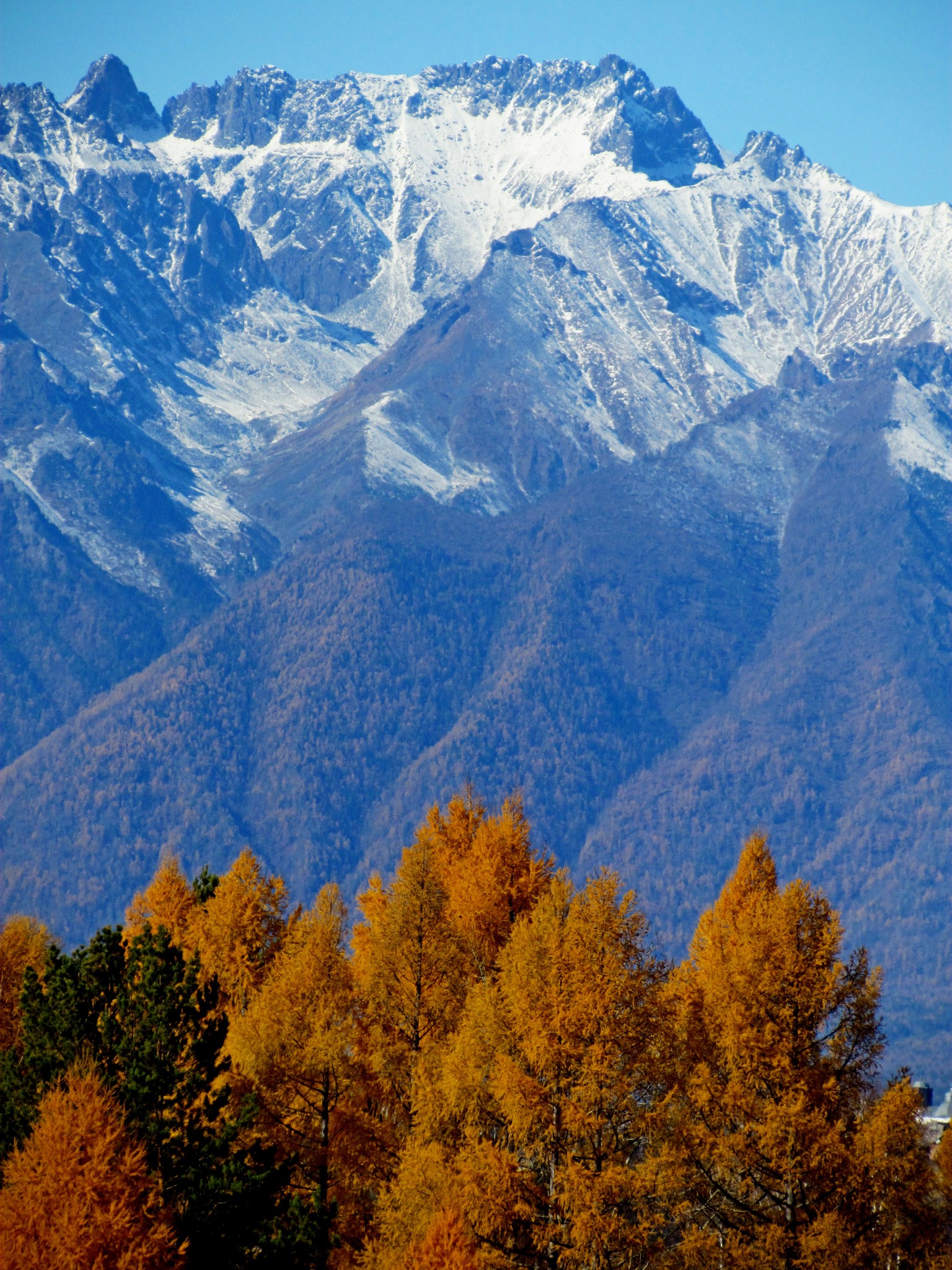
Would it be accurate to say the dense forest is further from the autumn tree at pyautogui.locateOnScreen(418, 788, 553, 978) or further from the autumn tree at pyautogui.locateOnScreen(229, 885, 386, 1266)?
the autumn tree at pyautogui.locateOnScreen(418, 788, 553, 978)

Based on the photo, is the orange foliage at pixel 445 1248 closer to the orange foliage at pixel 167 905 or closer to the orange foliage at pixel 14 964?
the orange foliage at pixel 14 964

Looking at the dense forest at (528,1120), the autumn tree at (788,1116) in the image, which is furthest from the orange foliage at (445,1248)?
the autumn tree at (788,1116)

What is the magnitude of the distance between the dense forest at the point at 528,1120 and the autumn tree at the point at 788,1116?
0.06 meters

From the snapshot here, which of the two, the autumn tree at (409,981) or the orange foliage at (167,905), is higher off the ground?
the orange foliage at (167,905)

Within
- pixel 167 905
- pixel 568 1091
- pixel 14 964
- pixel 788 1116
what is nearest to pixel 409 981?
pixel 568 1091

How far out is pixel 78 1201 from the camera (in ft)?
101

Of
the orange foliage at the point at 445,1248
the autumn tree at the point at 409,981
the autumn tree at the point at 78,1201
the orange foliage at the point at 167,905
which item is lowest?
the autumn tree at the point at 78,1201

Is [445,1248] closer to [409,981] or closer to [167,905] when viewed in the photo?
[409,981]

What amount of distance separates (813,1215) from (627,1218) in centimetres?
421

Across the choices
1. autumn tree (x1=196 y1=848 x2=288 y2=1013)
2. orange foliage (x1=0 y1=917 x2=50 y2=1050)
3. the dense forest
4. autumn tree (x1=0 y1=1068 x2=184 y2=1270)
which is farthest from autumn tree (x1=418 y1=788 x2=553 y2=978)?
autumn tree (x1=0 y1=1068 x2=184 y2=1270)

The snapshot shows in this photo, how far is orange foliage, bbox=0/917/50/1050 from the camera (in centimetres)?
5303

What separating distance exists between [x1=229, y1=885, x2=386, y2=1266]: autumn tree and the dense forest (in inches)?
2.9

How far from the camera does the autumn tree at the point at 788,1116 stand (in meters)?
35.4

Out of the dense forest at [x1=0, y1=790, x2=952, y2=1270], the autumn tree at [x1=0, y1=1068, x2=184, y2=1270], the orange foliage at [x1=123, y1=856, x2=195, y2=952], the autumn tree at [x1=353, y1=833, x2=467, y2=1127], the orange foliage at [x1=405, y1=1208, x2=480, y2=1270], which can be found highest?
the orange foliage at [x1=123, y1=856, x2=195, y2=952]
